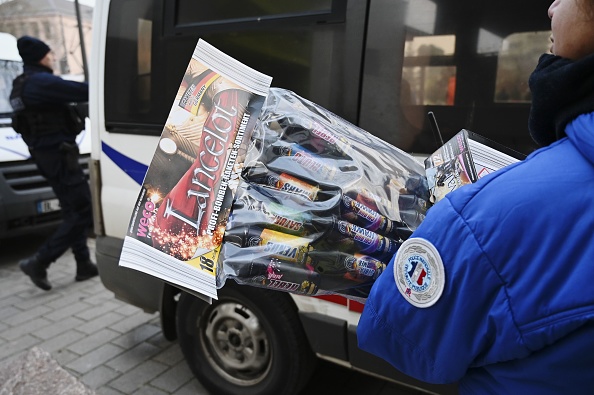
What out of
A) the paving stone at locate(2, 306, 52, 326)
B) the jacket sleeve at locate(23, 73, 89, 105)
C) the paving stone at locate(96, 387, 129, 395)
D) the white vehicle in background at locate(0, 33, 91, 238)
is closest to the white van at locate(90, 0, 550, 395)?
the paving stone at locate(96, 387, 129, 395)

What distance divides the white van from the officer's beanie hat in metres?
1.72

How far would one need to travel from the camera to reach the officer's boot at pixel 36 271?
4445 mm

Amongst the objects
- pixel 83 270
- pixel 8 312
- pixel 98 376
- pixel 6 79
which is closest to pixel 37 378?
pixel 98 376

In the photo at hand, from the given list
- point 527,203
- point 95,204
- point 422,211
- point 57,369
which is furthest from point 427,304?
point 57,369

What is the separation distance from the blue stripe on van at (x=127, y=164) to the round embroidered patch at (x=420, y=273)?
82.9 inches

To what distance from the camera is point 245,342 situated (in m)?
2.67

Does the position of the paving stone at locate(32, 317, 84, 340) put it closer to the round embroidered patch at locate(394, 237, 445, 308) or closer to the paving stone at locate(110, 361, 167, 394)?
the paving stone at locate(110, 361, 167, 394)

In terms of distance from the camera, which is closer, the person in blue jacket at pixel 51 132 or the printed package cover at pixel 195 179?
the printed package cover at pixel 195 179

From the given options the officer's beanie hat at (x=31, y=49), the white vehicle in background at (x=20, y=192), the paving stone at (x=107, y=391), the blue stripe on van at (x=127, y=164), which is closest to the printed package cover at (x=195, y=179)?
the blue stripe on van at (x=127, y=164)

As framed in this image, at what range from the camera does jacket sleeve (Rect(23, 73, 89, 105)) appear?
4.21 meters

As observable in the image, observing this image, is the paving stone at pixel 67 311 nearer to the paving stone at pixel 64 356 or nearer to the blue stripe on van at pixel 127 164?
the paving stone at pixel 64 356

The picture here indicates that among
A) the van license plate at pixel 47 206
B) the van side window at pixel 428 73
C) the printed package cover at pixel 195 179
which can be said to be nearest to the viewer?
the printed package cover at pixel 195 179

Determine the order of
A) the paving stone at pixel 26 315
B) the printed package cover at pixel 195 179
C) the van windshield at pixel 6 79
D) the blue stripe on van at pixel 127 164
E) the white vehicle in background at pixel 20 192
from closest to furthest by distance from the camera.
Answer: the printed package cover at pixel 195 179 → the blue stripe on van at pixel 127 164 → the paving stone at pixel 26 315 → the white vehicle in background at pixel 20 192 → the van windshield at pixel 6 79

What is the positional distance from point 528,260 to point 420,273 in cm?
18
